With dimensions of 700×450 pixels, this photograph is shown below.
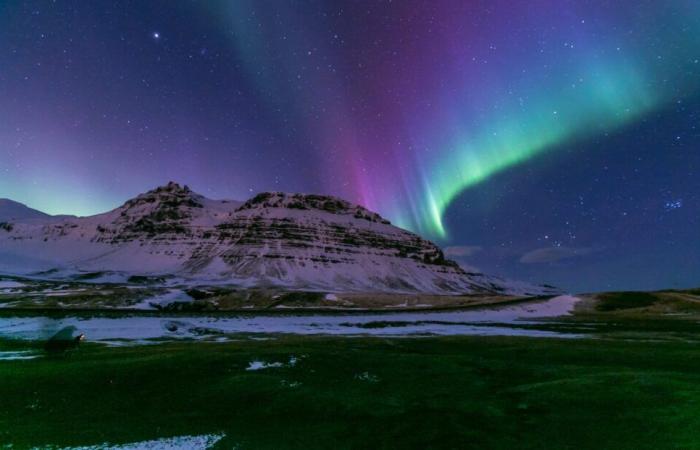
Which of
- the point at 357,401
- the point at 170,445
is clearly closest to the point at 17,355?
the point at 170,445

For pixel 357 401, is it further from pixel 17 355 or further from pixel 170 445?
pixel 17 355

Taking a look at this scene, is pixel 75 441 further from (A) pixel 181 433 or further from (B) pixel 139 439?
(A) pixel 181 433

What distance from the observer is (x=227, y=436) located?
52.5ft

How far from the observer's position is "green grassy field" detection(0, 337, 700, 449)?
15789 mm

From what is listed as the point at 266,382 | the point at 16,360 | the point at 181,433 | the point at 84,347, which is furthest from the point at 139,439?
the point at 84,347

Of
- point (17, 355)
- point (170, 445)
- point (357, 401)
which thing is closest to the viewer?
point (170, 445)

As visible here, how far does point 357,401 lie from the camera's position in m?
21.2

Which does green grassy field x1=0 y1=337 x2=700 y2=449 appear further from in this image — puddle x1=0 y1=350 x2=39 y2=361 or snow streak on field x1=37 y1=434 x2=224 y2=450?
puddle x1=0 y1=350 x2=39 y2=361

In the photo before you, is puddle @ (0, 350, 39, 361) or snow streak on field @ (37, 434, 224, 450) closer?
snow streak on field @ (37, 434, 224, 450)

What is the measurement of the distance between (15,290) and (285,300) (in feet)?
355

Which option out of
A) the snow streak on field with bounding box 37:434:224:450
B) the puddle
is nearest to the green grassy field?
the snow streak on field with bounding box 37:434:224:450

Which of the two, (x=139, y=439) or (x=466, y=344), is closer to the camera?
(x=139, y=439)

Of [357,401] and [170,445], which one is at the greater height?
[357,401]

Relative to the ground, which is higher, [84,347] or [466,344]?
[466,344]
